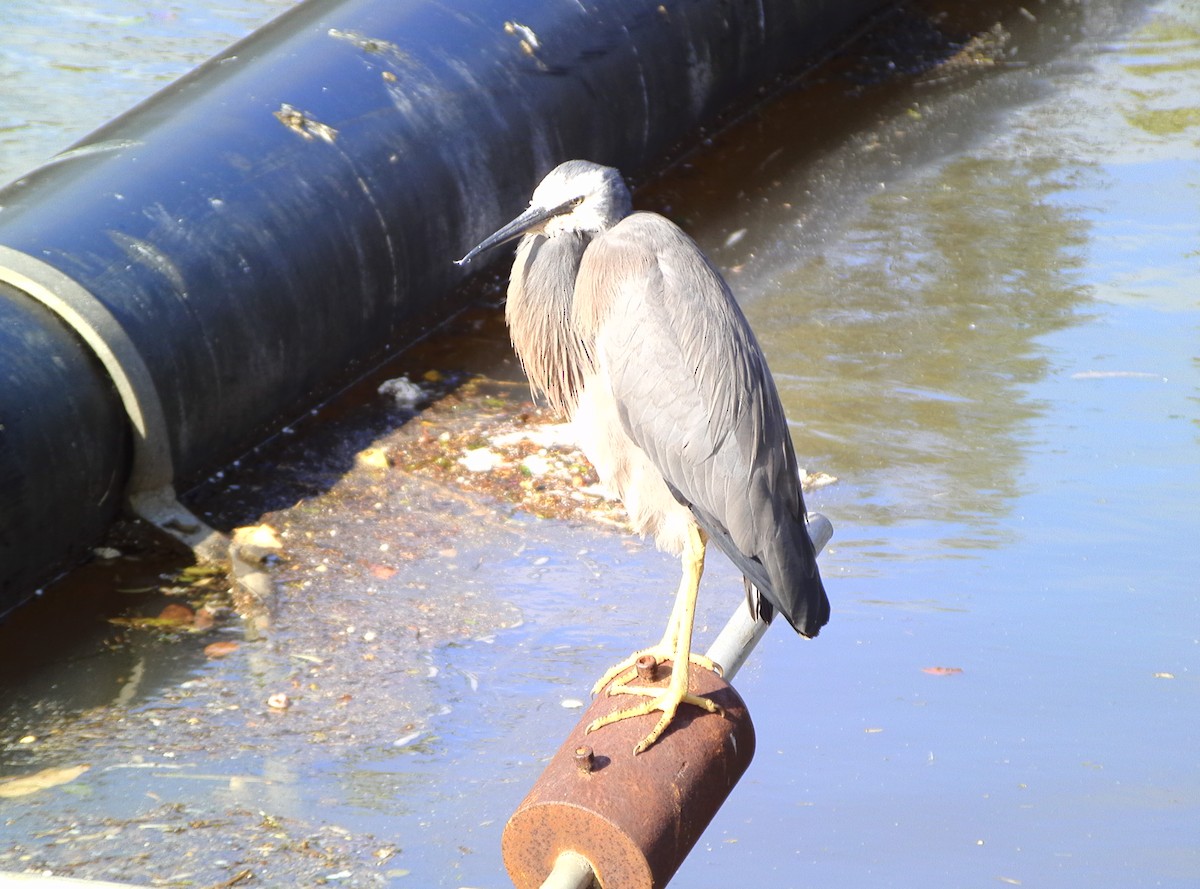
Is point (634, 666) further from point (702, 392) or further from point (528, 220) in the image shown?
point (528, 220)

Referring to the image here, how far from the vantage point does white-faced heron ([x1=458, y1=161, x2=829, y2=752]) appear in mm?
2949

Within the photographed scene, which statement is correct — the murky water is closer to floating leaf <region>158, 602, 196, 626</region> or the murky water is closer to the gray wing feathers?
floating leaf <region>158, 602, 196, 626</region>

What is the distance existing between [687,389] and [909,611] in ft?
5.61

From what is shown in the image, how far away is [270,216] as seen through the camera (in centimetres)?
A: 536

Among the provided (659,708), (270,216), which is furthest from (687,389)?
(270,216)

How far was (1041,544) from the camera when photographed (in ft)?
15.5

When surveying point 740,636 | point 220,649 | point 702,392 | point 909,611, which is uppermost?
point 702,392

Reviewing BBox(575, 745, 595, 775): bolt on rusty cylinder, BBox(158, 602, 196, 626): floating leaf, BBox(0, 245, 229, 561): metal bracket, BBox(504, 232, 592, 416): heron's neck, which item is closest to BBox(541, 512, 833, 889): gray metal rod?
BBox(575, 745, 595, 775): bolt on rusty cylinder

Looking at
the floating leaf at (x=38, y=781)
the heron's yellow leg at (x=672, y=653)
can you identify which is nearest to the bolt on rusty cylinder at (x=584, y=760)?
the heron's yellow leg at (x=672, y=653)

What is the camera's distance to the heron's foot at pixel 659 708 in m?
2.61

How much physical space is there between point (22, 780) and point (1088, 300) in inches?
196

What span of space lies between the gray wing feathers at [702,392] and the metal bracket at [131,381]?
2.21 meters

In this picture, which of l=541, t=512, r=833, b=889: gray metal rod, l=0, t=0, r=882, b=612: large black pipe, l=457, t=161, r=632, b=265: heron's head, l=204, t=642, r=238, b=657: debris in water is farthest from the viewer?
l=0, t=0, r=882, b=612: large black pipe

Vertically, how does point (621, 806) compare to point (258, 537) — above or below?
above
